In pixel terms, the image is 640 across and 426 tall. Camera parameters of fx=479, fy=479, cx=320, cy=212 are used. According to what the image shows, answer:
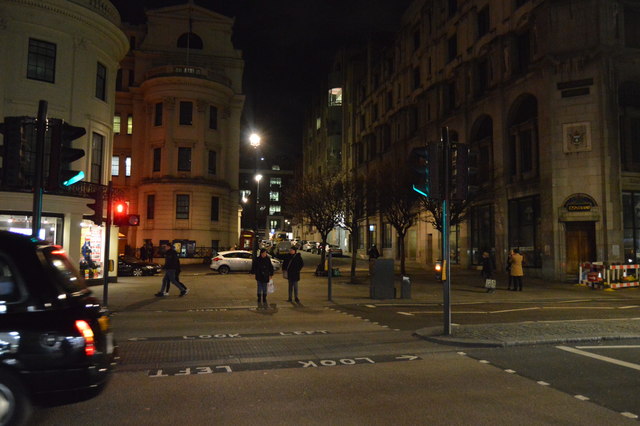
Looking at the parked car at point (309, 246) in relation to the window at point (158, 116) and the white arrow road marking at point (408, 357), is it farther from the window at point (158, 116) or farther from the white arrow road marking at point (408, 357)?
the white arrow road marking at point (408, 357)

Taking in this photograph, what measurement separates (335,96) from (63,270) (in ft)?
246

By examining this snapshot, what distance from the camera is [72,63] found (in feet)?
68.9

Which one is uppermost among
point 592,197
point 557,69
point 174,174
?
point 557,69

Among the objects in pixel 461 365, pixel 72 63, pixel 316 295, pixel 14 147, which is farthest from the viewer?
pixel 72 63

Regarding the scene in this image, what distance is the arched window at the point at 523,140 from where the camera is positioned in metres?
27.4

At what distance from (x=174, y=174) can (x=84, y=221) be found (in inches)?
738

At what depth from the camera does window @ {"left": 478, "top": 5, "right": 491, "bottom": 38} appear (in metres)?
32.9

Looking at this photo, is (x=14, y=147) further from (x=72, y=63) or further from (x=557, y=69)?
(x=557, y=69)

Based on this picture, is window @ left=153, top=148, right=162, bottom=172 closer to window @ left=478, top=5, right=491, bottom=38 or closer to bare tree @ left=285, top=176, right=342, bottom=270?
bare tree @ left=285, top=176, right=342, bottom=270

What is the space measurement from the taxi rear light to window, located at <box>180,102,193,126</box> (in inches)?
1489

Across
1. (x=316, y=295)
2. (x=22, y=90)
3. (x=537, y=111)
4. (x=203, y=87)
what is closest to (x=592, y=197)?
(x=537, y=111)

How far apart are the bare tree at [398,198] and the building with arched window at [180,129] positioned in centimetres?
1699

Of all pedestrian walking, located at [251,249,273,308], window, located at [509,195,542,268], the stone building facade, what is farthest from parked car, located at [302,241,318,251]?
pedestrian walking, located at [251,249,273,308]

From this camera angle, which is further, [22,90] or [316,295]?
[22,90]
